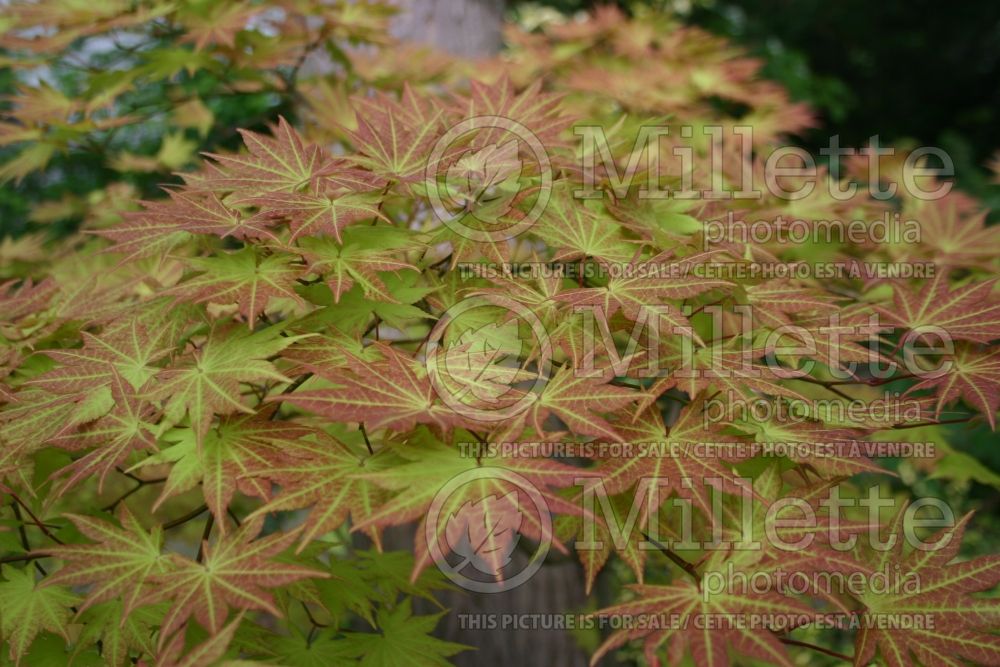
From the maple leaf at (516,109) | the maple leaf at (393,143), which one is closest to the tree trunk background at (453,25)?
the maple leaf at (516,109)

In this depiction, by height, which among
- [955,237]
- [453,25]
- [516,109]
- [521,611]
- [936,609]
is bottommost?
[521,611]

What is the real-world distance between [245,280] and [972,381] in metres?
1.14

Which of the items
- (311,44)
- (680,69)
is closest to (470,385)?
(311,44)

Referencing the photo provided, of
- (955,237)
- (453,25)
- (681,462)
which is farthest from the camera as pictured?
(453,25)

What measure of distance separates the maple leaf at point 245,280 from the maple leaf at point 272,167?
0.13 metres

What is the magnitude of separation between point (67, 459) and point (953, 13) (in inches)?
370

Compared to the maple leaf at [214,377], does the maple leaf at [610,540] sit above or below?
below

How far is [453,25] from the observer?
3230 millimetres

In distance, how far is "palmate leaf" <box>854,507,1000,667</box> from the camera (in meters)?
0.98

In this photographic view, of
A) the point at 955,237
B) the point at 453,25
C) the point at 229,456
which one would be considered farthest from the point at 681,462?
the point at 453,25

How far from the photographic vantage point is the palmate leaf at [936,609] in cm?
98

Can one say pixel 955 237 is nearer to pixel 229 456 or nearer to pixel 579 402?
pixel 579 402

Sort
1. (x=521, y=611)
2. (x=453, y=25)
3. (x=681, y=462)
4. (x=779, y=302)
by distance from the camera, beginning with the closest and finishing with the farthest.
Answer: (x=681, y=462), (x=779, y=302), (x=521, y=611), (x=453, y=25)

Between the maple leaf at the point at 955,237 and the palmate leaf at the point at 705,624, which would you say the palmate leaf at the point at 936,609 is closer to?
the palmate leaf at the point at 705,624
